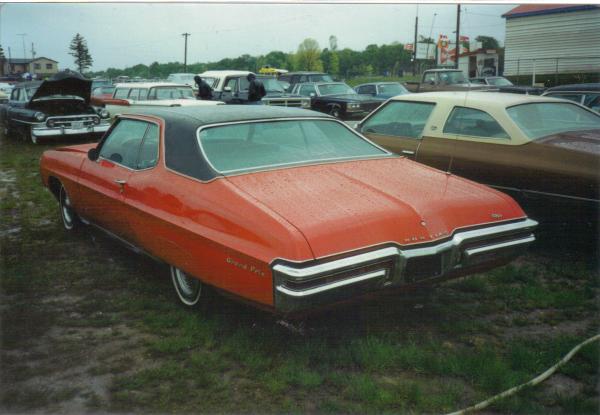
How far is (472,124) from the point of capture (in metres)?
5.40

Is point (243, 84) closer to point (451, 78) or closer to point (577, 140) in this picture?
point (451, 78)

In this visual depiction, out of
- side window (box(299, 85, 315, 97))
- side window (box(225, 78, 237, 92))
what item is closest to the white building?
side window (box(299, 85, 315, 97))

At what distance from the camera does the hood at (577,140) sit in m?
4.57

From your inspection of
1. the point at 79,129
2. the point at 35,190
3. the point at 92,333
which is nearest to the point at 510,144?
the point at 92,333

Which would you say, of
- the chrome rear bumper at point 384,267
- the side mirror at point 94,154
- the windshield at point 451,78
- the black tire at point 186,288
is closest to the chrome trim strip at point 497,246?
the chrome rear bumper at point 384,267

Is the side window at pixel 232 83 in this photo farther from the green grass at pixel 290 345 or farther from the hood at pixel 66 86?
the green grass at pixel 290 345

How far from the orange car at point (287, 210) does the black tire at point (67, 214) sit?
1129mm

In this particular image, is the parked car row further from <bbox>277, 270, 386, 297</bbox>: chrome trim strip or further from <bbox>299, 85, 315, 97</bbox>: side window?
<bbox>299, 85, 315, 97</bbox>: side window

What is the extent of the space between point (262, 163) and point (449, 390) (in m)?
1.77

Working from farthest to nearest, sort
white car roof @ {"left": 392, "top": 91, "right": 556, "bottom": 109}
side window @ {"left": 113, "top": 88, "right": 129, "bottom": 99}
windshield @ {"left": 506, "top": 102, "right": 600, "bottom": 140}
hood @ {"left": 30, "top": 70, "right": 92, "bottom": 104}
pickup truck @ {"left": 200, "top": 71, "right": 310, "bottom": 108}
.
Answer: pickup truck @ {"left": 200, "top": 71, "right": 310, "bottom": 108}
side window @ {"left": 113, "top": 88, "right": 129, "bottom": 99}
hood @ {"left": 30, "top": 70, "right": 92, "bottom": 104}
white car roof @ {"left": 392, "top": 91, "right": 556, "bottom": 109}
windshield @ {"left": 506, "top": 102, "right": 600, "bottom": 140}

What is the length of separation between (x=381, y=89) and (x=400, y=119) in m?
13.4

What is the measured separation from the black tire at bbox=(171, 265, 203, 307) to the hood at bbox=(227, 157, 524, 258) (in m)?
0.79

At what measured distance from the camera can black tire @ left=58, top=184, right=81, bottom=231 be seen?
5.61m

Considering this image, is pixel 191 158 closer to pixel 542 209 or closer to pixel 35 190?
pixel 542 209
